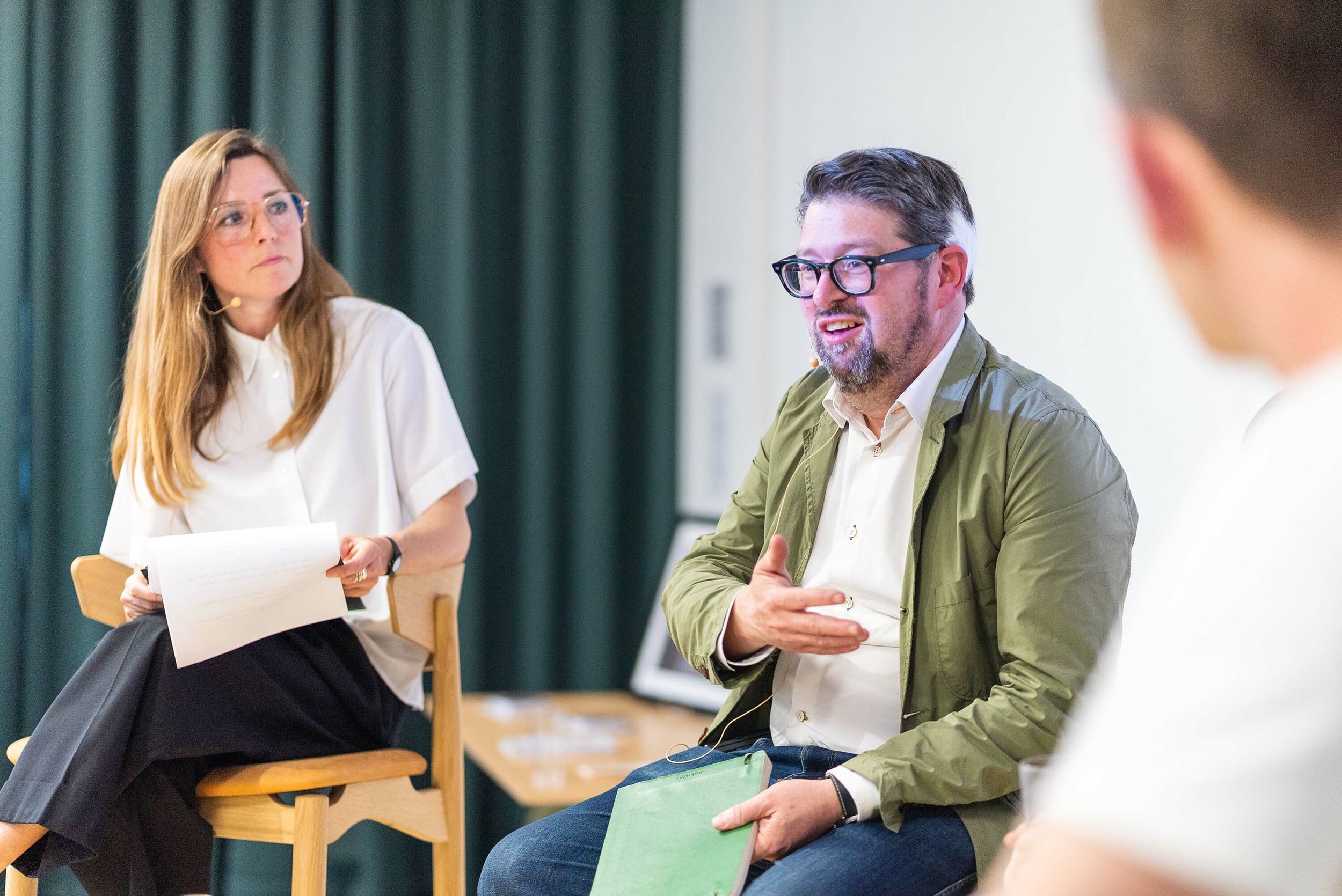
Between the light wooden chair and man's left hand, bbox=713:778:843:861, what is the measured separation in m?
0.84

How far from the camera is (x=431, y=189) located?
3205mm

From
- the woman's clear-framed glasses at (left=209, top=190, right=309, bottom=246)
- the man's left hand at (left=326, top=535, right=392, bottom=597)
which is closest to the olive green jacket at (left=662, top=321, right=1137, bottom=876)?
the man's left hand at (left=326, top=535, right=392, bottom=597)

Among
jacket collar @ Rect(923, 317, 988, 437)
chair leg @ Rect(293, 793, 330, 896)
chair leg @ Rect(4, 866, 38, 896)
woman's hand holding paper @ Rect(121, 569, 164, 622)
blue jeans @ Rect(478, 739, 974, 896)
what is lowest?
chair leg @ Rect(4, 866, 38, 896)

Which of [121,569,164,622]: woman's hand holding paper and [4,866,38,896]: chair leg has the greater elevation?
[121,569,164,622]: woman's hand holding paper

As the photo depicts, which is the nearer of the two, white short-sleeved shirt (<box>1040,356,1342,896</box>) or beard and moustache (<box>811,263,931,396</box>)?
white short-sleeved shirt (<box>1040,356,1342,896</box>)

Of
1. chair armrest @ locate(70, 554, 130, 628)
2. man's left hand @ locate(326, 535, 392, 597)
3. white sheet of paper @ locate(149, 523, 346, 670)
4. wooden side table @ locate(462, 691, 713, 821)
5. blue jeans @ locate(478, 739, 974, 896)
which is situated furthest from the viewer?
wooden side table @ locate(462, 691, 713, 821)

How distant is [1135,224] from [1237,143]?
5cm

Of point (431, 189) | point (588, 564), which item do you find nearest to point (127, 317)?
point (431, 189)

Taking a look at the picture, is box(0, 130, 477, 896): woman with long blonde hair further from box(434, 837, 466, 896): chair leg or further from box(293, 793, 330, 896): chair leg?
box(434, 837, 466, 896): chair leg

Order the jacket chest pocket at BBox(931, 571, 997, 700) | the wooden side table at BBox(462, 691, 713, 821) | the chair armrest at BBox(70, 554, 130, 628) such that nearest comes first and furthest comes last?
the jacket chest pocket at BBox(931, 571, 997, 700), the chair armrest at BBox(70, 554, 130, 628), the wooden side table at BBox(462, 691, 713, 821)

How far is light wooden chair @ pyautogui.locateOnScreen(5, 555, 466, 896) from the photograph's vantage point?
6.25 ft

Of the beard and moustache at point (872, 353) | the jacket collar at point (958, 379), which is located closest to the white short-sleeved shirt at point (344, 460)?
the beard and moustache at point (872, 353)

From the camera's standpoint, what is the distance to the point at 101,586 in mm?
2102

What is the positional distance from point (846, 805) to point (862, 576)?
13.4 inches
